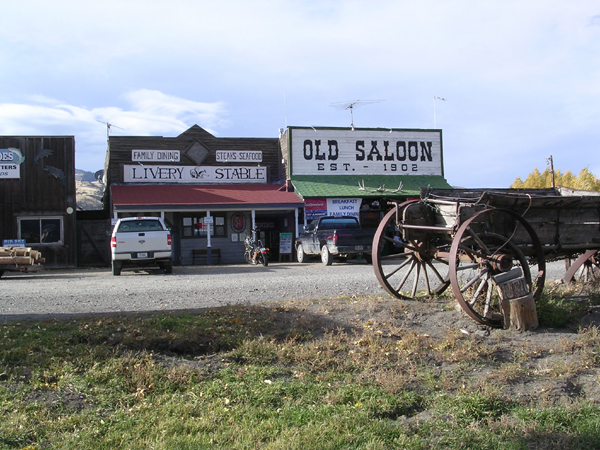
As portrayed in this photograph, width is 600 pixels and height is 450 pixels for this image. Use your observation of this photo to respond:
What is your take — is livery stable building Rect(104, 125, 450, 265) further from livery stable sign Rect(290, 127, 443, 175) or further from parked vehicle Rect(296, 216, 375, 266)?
parked vehicle Rect(296, 216, 375, 266)

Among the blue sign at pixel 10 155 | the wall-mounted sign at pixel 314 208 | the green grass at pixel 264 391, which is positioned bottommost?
the green grass at pixel 264 391

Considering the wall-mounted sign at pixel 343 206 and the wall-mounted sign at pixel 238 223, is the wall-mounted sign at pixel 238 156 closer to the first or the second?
the wall-mounted sign at pixel 238 223

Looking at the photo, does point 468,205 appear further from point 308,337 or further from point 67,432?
point 67,432

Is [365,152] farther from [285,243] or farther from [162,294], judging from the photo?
[162,294]

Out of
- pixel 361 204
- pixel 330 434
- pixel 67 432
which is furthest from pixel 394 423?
pixel 361 204

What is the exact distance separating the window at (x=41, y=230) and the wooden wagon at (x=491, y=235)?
63.0 feet

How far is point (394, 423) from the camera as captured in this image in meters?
4.11

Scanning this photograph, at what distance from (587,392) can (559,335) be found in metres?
1.36

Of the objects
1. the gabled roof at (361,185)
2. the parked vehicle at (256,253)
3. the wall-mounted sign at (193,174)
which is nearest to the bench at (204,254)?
the parked vehicle at (256,253)

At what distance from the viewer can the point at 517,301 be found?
6.07 metres

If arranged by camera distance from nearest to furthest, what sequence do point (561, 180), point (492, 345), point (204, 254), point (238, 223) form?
point (492, 345)
point (204, 254)
point (238, 223)
point (561, 180)

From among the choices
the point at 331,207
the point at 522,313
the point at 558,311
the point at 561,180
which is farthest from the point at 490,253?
the point at 561,180

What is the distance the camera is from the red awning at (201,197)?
21891 mm

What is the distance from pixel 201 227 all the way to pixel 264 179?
431cm
